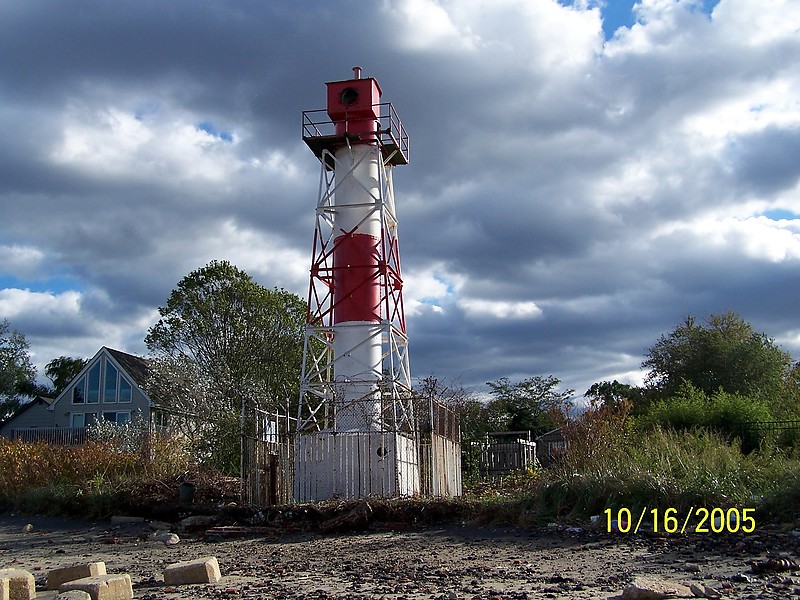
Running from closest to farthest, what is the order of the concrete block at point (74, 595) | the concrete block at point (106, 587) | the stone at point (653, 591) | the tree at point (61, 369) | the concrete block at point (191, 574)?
the stone at point (653, 591)
the concrete block at point (74, 595)
the concrete block at point (106, 587)
the concrete block at point (191, 574)
the tree at point (61, 369)

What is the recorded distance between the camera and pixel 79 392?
39.2m

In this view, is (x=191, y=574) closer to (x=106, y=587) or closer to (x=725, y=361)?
(x=106, y=587)

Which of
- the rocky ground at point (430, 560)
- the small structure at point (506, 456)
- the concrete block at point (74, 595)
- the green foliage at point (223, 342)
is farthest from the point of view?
the green foliage at point (223, 342)

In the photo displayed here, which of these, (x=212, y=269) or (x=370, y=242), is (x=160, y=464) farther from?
(x=212, y=269)

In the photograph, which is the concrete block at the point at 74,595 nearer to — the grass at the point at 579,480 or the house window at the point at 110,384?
the grass at the point at 579,480

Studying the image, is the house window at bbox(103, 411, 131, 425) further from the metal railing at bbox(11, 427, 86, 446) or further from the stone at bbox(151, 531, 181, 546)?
the stone at bbox(151, 531, 181, 546)

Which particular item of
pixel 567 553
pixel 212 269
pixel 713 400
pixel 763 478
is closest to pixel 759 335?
pixel 713 400

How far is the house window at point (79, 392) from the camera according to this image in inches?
1533

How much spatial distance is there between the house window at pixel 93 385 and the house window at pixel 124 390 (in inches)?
53.0

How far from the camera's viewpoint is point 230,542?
13.9 meters

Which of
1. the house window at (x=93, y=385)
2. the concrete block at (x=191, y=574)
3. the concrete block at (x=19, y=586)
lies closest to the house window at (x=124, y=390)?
the house window at (x=93, y=385)

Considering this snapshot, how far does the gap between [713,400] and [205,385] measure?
16971mm

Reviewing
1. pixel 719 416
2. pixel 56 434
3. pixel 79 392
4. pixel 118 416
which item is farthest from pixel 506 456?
pixel 79 392

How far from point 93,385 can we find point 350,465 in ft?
83.2
